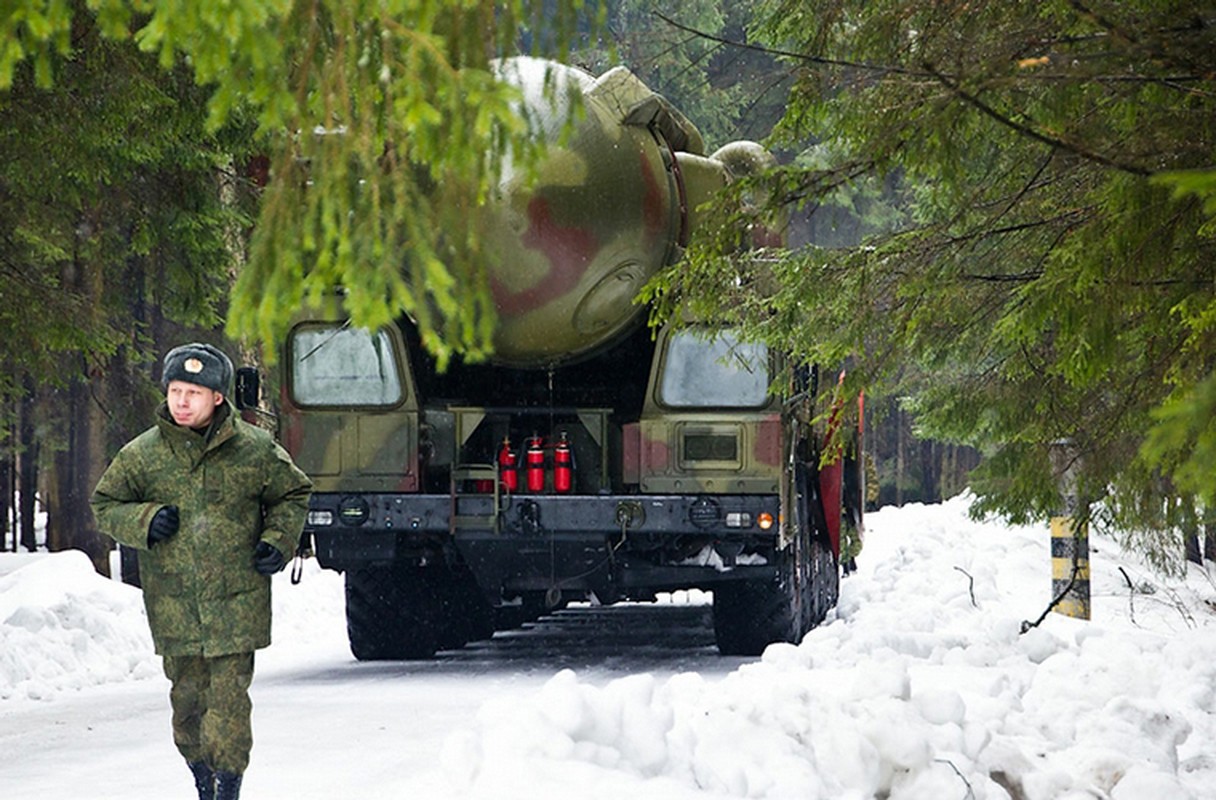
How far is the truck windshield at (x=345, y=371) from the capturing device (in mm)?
11445

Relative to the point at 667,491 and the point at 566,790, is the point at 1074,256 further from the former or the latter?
the point at 667,491

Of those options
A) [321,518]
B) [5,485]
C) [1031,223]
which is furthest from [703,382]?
[5,485]

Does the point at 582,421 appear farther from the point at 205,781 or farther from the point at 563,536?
the point at 205,781

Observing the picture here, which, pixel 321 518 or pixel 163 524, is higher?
pixel 163 524

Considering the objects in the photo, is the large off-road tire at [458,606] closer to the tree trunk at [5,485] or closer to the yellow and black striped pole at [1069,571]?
the yellow and black striped pole at [1069,571]

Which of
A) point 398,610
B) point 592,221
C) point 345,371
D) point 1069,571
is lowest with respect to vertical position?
point 398,610

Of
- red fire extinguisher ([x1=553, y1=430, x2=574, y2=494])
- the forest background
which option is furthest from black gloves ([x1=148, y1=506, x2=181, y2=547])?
red fire extinguisher ([x1=553, y1=430, x2=574, y2=494])

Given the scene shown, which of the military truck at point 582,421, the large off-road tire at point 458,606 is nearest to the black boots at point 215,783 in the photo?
the military truck at point 582,421

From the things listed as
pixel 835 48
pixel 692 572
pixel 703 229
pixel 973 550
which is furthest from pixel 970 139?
pixel 973 550

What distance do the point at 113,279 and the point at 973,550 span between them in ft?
38.1

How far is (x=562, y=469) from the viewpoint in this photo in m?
11.3

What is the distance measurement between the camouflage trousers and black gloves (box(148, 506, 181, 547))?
0.43m

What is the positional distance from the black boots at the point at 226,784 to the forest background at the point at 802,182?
1687 mm

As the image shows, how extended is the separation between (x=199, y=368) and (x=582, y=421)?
19.5 feet
